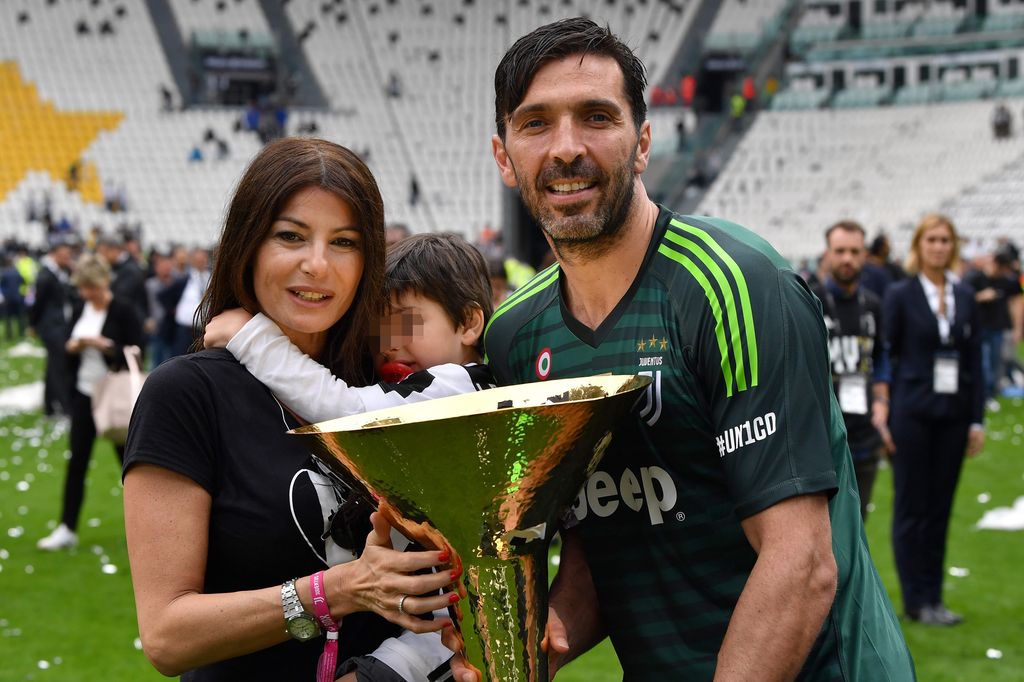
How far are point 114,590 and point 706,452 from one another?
5514 millimetres

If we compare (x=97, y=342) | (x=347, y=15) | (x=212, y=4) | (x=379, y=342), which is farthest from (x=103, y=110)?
(x=379, y=342)

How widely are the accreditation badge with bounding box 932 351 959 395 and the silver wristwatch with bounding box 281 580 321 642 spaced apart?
5139mm

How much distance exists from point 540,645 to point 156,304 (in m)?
15.0

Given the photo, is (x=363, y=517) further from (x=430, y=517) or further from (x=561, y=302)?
(x=561, y=302)

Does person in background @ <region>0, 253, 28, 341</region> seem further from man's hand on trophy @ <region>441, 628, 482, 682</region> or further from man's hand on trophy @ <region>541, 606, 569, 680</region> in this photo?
man's hand on trophy @ <region>441, 628, 482, 682</region>

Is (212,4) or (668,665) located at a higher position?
(212,4)

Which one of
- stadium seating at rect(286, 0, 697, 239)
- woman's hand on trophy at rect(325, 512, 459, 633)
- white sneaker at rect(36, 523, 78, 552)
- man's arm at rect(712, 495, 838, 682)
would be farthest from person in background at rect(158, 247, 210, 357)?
stadium seating at rect(286, 0, 697, 239)

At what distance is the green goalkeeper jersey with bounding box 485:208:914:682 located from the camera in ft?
6.36

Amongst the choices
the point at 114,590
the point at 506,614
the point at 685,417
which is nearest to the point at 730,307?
the point at 685,417

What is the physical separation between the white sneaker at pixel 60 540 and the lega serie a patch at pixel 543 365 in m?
A: 6.30

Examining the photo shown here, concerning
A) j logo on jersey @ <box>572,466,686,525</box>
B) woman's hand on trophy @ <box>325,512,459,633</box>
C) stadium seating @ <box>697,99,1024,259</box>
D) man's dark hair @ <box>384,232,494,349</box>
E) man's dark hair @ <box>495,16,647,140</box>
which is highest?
stadium seating @ <box>697,99,1024,259</box>

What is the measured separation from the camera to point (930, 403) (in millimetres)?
6426

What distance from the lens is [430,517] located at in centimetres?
183

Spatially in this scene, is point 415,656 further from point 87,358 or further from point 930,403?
point 87,358
